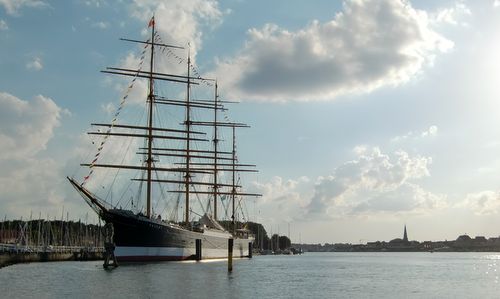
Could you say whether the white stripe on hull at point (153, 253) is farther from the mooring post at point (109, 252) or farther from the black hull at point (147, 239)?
the mooring post at point (109, 252)

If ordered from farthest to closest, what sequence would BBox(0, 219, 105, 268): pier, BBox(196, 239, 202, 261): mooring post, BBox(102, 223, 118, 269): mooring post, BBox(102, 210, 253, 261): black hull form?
BBox(0, 219, 105, 268): pier
BBox(196, 239, 202, 261): mooring post
BBox(102, 210, 253, 261): black hull
BBox(102, 223, 118, 269): mooring post

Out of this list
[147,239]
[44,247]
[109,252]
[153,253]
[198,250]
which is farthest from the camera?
[44,247]

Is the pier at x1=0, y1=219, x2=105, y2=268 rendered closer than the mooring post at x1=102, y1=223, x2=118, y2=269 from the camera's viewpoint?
No

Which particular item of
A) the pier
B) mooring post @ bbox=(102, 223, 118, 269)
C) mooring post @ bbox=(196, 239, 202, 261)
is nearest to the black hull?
mooring post @ bbox=(196, 239, 202, 261)

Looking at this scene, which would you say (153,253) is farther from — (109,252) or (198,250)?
(198,250)

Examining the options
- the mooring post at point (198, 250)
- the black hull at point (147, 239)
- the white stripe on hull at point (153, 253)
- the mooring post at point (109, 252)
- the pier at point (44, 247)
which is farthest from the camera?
the pier at point (44, 247)

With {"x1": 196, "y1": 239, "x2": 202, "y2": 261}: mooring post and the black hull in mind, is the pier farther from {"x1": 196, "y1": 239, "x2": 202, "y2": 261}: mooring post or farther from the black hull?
{"x1": 196, "y1": 239, "x2": 202, "y2": 261}: mooring post

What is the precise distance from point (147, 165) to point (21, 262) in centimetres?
2497

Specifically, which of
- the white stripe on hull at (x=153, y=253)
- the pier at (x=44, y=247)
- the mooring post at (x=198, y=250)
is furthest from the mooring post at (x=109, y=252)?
the mooring post at (x=198, y=250)

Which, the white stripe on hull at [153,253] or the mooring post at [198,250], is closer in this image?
the white stripe on hull at [153,253]

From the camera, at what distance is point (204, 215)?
362ft

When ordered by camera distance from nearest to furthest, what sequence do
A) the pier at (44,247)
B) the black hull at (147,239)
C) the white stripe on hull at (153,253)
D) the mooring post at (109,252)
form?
the mooring post at (109,252), the black hull at (147,239), the white stripe on hull at (153,253), the pier at (44,247)

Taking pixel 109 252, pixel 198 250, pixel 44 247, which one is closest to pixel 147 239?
pixel 109 252

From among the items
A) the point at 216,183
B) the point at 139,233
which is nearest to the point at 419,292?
the point at 139,233
